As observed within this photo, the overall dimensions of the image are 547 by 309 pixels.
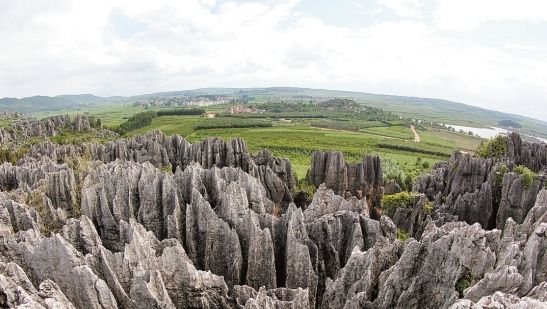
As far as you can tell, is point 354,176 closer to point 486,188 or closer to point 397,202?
point 397,202

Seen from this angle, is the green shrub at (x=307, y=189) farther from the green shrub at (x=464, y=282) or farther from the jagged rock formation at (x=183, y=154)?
the green shrub at (x=464, y=282)

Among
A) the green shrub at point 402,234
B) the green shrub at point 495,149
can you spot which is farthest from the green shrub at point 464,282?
the green shrub at point 495,149

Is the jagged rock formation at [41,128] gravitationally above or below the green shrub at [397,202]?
above

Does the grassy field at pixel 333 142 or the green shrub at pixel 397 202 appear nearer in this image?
the green shrub at pixel 397 202

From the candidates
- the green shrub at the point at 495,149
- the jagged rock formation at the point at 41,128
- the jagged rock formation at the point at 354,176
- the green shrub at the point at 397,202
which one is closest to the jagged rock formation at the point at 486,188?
Result: the green shrub at the point at 495,149

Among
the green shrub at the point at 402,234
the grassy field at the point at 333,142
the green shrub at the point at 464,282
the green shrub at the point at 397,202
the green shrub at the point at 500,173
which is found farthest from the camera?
the grassy field at the point at 333,142

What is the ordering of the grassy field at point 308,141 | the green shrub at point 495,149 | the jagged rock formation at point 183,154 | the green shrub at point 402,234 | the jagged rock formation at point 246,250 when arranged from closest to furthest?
the jagged rock formation at point 246,250, the green shrub at point 402,234, the jagged rock formation at point 183,154, the green shrub at point 495,149, the grassy field at point 308,141

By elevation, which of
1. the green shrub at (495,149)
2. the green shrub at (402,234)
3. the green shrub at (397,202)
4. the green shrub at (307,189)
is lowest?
the green shrub at (402,234)

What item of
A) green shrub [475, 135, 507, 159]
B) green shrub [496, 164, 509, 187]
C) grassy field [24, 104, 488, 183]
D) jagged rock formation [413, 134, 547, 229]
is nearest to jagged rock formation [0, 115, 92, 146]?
grassy field [24, 104, 488, 183]

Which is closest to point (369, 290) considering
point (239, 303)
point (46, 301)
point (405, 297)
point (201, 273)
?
point (405, 297)

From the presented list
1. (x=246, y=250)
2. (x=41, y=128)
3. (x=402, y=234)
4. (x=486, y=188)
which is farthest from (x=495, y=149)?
(x=41, y=128)

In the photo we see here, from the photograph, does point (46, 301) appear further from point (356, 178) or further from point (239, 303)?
point (356, 178)
